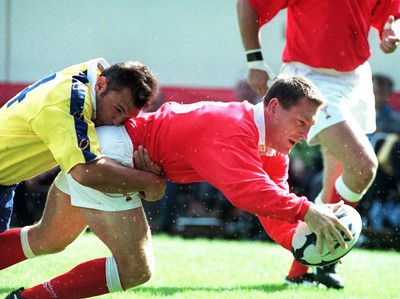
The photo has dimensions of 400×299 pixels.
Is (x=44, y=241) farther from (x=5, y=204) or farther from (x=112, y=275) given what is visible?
(x=112, y=275)

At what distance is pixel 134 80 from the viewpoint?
15.3 ft

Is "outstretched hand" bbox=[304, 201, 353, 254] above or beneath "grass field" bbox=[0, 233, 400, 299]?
above

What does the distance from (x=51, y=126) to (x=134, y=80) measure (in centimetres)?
53

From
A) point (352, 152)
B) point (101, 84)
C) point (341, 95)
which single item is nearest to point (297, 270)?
point (352, 152)

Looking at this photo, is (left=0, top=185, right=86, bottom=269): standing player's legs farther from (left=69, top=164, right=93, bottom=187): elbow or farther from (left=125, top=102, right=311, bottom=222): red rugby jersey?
(left=125, top=102, right=311, bottom=222): red rugby jersey

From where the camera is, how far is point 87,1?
12.2m

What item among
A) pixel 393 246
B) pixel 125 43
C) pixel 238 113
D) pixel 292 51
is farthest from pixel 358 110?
pixel 125 43

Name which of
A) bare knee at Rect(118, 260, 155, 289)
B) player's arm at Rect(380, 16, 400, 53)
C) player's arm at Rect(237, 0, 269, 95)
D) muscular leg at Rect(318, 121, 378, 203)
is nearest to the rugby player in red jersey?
bare knee at Rect(118, 260, 155, 289)

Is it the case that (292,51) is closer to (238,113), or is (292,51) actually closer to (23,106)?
(238,113)

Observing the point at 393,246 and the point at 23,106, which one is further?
the point at 393,246

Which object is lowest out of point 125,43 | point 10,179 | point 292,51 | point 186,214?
point 186,214

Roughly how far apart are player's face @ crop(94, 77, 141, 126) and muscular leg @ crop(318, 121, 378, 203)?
1706 millimetres

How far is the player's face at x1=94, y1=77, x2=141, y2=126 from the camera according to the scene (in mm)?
4629

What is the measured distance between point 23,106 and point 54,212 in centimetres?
70
